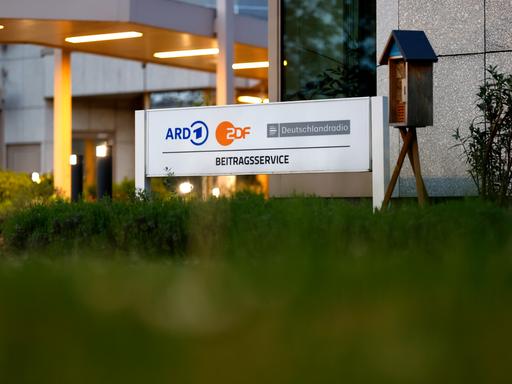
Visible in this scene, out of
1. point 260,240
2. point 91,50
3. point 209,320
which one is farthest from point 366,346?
point 91,50

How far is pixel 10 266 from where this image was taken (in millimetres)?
2186

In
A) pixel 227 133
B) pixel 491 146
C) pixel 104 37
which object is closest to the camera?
pixel 491 146

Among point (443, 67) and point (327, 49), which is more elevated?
point (327, 49)

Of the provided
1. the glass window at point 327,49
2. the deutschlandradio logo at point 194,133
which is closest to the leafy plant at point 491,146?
the deutschlandradio logo at point 194,133

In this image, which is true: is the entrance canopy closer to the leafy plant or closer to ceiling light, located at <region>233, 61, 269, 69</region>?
ceiling light, located at <region>233, 61, 269, 69</region>

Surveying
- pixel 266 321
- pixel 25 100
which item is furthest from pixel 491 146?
pixel 25 100

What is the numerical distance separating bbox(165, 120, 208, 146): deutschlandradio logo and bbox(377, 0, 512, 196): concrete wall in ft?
7.46

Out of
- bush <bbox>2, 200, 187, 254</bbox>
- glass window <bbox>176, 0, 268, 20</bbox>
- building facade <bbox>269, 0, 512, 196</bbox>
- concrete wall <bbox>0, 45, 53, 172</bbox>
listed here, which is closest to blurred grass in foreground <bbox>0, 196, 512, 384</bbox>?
bush <bbox>2, 200, 187, 254</bbox>

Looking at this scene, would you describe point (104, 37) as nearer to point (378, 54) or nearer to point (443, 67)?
point (378, 54)

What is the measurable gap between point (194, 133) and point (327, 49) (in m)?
3.18

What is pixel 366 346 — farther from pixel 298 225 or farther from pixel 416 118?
pixel 416 118

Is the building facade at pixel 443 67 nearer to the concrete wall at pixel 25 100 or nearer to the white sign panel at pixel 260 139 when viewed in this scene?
the white sign panel at pixel 260 139

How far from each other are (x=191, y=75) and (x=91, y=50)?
35.2ft

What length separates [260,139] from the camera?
33.9 ft
